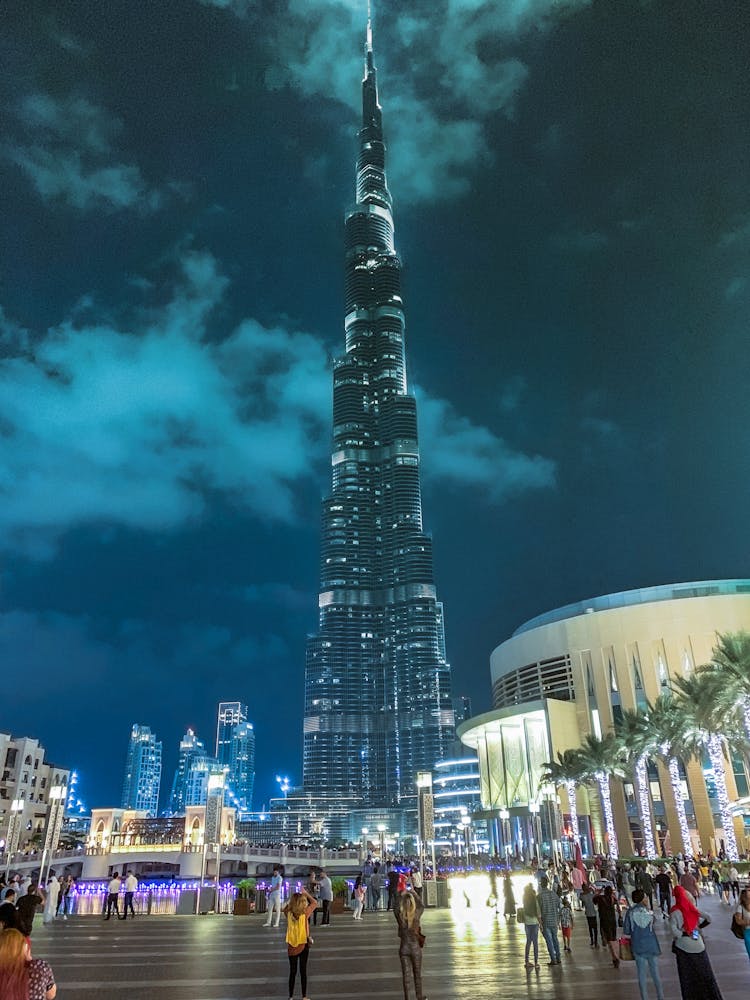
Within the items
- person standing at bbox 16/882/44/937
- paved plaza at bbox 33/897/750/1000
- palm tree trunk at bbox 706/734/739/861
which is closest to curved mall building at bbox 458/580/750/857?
palm tree trunk at bbox 706/734/739/861

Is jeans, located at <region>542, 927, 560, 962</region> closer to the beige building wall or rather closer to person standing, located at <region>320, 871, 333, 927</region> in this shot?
person standing, located at <region>320, 871, 333, 927</region>

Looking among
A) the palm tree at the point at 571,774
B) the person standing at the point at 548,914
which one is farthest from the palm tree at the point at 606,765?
the person standing at the point at 548,914

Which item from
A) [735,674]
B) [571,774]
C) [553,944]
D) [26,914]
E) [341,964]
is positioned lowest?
[341,964]

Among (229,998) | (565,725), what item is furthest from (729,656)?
(565,725)

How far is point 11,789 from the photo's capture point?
99.3 meters

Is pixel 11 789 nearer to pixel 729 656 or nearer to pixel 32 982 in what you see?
pixel 729 656

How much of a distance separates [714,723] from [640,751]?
9944mm

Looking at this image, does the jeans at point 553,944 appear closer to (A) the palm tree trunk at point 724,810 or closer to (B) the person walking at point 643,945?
(B) the person walking at point 643,945

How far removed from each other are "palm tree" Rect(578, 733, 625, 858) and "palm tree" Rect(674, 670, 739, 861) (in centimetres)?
979

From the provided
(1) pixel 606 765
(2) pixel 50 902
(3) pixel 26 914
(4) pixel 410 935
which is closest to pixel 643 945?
(4) pixel 410 935

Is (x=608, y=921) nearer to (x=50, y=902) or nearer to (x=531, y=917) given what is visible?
(x=531, y=917)

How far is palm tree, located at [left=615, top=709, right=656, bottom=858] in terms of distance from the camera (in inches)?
1999

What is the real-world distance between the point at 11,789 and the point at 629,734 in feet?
281

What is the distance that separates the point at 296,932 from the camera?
11.1 m
